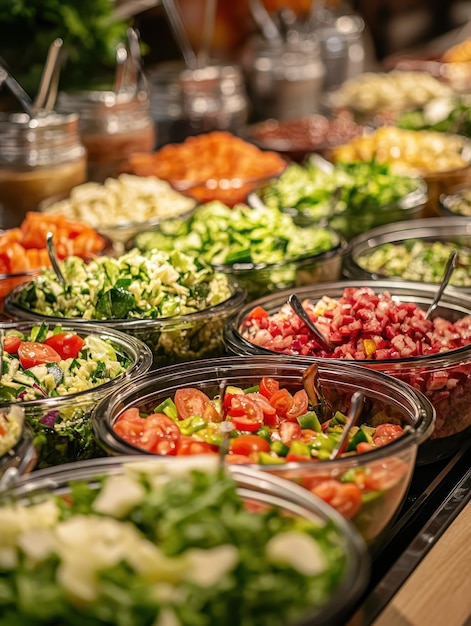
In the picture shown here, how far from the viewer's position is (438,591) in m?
1.58

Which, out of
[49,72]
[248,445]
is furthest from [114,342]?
[49,72]

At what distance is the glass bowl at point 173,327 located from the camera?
2.13 metres

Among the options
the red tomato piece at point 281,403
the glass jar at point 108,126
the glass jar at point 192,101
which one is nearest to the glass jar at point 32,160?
the glass jar at point 108,126

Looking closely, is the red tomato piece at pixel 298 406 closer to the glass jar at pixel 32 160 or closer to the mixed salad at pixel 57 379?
the mixed salad at pixel 57 379

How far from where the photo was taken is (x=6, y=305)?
7.55ft

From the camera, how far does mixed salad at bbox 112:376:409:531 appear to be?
4.89 feet

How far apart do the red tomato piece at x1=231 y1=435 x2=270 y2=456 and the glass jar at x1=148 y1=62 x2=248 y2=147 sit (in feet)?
8.48

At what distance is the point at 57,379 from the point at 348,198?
1.60 meters

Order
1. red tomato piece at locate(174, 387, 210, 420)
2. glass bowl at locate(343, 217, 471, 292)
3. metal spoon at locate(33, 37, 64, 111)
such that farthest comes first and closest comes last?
metal spoon at locate(33, 37, 64, 111) < glass bowl at locate(343, 217, 471, 292) < red tomato piece at locate(174, 387, 210, 420)

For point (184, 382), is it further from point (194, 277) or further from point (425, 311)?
point (425, 311)

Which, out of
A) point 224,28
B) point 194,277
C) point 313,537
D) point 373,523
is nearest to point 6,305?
point 194,277

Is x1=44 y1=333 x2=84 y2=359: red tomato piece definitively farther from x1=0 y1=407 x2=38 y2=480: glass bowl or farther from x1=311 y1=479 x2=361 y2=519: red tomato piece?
x1=311 y1=479 x2=361 y2=519: red tomato piece

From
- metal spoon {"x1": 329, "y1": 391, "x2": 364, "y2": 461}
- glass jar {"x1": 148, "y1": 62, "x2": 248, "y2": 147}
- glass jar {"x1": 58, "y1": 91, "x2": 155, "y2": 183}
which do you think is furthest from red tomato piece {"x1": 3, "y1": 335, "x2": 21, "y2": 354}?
glass jar {"x1": 148, "y1": 62, "x2": 248, "y2": 147}

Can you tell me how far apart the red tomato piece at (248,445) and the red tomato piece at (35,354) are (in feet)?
1.68
